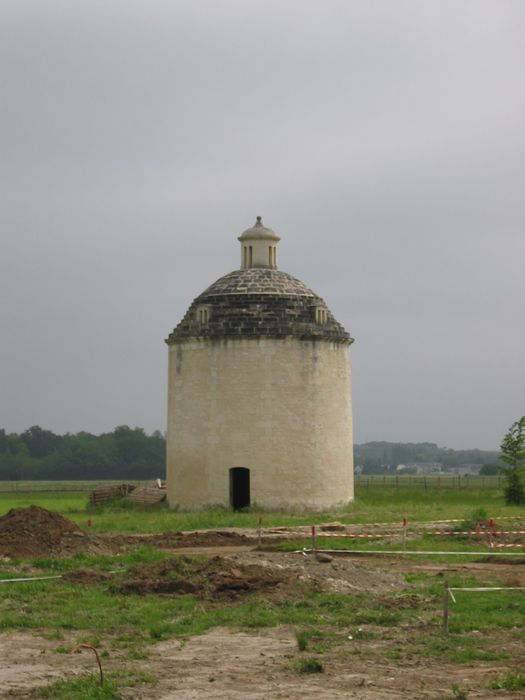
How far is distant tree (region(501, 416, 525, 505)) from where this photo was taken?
42.2 m

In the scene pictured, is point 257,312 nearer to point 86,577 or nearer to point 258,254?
point 258,254

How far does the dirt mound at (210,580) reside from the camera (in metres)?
18.5

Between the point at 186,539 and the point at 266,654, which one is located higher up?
the point at 186,539

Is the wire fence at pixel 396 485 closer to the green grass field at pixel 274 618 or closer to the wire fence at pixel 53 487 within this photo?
the wire fence at pixel 53 487

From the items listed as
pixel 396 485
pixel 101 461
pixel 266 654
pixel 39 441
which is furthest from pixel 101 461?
pixel 266 654

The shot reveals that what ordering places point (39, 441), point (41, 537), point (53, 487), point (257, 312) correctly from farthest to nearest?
point (39, 441)
point (53, 487)
point (257, 312)
point (41, 537)

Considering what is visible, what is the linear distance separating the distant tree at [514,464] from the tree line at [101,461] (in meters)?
57.2

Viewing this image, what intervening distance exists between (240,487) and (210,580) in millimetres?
19248

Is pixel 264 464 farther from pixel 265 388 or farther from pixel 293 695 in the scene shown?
pixel 293 695

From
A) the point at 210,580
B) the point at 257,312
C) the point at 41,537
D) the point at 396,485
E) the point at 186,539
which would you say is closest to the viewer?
the point at 210,580

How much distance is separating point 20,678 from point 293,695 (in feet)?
10.3

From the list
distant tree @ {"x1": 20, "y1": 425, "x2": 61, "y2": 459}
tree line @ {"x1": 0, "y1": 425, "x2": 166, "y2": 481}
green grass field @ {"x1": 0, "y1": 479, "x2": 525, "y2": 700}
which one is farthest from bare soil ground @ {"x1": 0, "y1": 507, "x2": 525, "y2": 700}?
distant tree @ {"x1": 20, "y1": 425, "x2": 61, "y2": 459}

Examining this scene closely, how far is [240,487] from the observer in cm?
3819

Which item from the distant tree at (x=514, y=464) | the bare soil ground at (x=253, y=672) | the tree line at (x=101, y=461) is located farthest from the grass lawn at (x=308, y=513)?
the tree line at (x=101, y=461)
